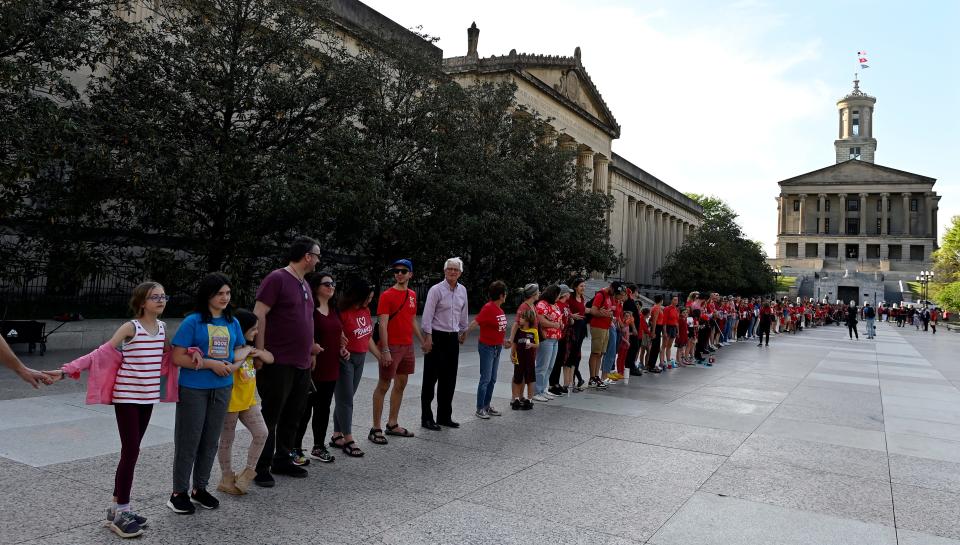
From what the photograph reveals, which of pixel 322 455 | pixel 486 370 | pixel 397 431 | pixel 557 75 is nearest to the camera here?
pixel 322 455

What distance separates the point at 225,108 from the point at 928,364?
2059cm

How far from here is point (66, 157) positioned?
1059 centimetres

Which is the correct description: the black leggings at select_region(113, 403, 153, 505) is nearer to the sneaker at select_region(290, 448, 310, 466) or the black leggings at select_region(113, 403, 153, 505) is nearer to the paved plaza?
the paved plaza

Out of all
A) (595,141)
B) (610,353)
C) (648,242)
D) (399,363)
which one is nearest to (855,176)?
(648,242)

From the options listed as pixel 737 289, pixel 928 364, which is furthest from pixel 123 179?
pixel 737 289

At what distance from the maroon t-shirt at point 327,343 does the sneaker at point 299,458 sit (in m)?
0.63

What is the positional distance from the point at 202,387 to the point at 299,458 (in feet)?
5.00

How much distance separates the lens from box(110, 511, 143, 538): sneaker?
388cm

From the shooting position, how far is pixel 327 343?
222 inches

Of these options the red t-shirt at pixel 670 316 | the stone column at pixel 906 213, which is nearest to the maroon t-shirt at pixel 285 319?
the red t-shirt at pixel 670 316

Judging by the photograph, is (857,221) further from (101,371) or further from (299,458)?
(101,371)

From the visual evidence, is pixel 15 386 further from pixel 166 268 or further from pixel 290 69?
pixel 290 69

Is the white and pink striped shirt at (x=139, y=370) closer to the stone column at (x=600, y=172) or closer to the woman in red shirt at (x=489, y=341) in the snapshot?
the woman in red shirt at (x=489, y=341)

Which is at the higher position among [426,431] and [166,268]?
[166,268]
